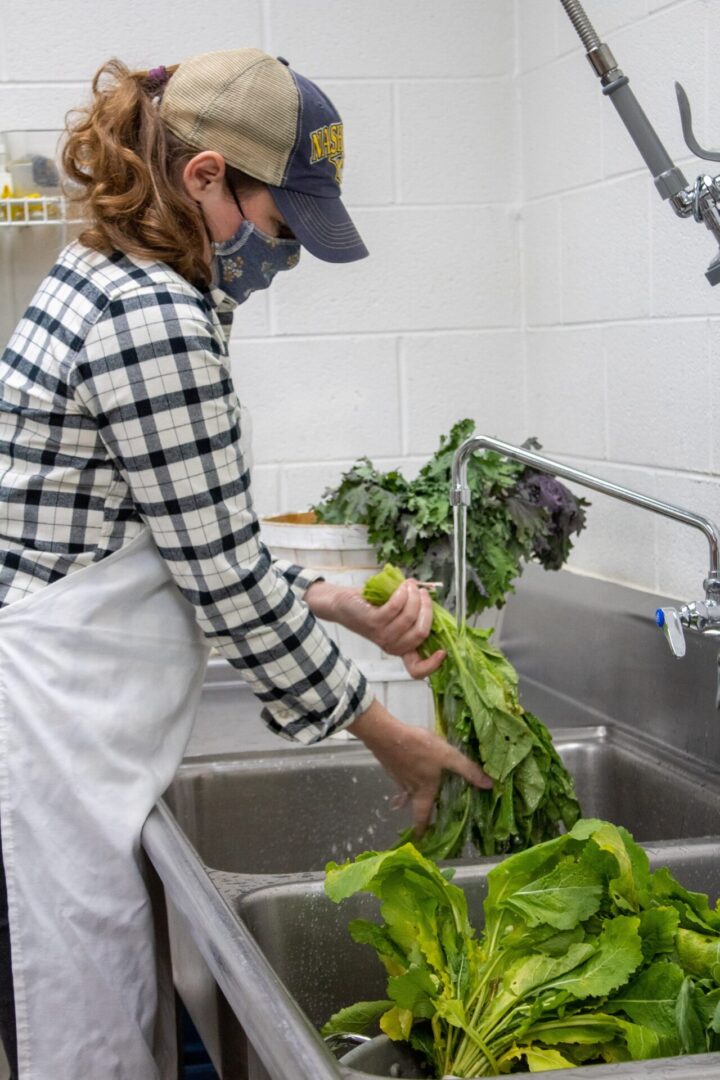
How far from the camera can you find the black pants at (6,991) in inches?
54.6

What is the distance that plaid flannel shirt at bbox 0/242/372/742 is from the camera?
1.28m

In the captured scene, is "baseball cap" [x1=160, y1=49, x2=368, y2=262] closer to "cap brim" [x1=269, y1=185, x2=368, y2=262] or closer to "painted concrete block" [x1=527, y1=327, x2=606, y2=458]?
"cap brim" [x1=269, y1=185, x2=368, y2=262]

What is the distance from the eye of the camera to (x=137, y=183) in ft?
4.47

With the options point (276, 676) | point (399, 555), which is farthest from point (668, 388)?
point (276, 676)

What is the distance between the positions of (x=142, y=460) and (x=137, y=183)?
0.29 m

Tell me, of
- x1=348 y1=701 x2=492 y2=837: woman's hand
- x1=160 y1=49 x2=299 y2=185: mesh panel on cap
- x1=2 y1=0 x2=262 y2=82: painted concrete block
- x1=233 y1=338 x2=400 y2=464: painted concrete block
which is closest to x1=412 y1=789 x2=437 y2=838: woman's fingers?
x1=348 y1=701 x2=492 y2=837: woman's hand

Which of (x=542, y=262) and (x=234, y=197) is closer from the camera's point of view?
(x=234, y=197)

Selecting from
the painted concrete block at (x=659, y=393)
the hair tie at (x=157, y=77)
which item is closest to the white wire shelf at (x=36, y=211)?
the hair tie at (x=157, y=77)

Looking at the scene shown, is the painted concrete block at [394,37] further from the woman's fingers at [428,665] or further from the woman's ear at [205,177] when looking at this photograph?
the woman's fingers at [428,665]

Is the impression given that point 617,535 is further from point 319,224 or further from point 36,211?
point 36,211

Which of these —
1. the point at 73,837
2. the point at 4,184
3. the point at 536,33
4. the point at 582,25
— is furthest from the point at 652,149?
the point at 4,184

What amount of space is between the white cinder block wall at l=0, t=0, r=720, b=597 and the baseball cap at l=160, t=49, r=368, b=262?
77cm

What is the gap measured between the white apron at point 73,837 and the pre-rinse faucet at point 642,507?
0.39 metres

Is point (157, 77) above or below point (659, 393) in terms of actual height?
above
